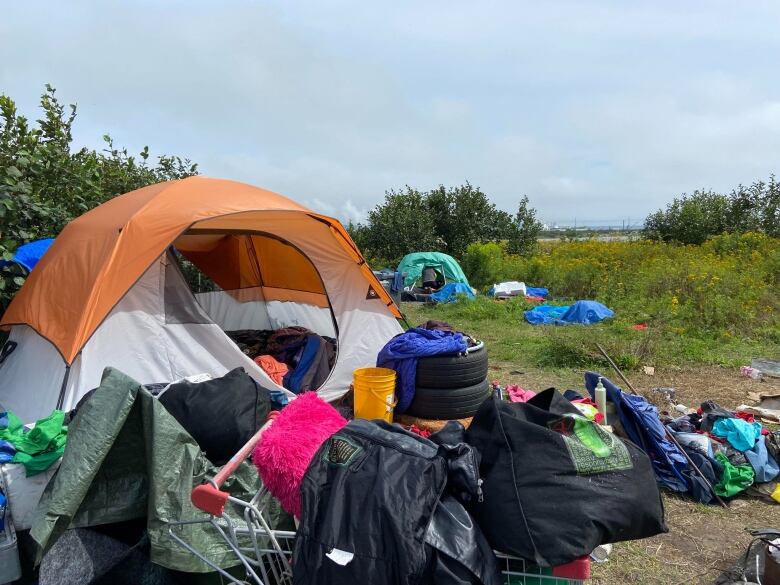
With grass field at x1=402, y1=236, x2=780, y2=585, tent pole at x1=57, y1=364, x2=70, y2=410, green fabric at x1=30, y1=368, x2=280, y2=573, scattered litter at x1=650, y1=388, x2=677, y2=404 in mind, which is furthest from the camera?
scattered litter at x1=650, y1=388, x2=677, y2=404

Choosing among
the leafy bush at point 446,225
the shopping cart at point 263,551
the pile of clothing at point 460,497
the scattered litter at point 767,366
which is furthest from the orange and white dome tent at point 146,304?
the leafy bush at point 446,225

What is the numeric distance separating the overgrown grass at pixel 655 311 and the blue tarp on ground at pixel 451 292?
683 millimetres

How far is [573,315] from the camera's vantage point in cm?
952

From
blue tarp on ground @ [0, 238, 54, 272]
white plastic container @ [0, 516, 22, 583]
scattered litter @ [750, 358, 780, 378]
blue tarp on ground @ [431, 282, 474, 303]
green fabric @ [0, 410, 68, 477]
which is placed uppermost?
blue tarp on ground @ [0, 238, 54, 272]

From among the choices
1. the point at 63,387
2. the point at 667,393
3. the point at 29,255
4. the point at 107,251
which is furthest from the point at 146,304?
the point at 667,393

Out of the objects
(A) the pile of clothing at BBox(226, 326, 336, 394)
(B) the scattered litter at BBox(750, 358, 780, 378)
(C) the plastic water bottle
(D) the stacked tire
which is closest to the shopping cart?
(C) the plastic water bottle

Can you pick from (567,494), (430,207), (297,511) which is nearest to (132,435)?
(297,511)

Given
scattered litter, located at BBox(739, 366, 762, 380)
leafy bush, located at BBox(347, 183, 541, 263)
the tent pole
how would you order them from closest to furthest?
the tent pole, scattered litter, located at BBox(739, 366, 762, 380), leafy bush, located at BBox(347, 183, 541, 263)

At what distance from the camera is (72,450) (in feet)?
7.20

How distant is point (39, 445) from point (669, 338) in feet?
24.7

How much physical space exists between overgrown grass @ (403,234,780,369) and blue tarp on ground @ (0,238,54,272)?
214 inches

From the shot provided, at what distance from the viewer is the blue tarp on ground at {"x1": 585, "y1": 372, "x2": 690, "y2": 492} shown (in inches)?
143

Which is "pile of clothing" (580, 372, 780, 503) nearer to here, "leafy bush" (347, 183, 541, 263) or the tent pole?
the tent pole

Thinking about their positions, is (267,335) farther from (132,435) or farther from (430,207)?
(430,207)
